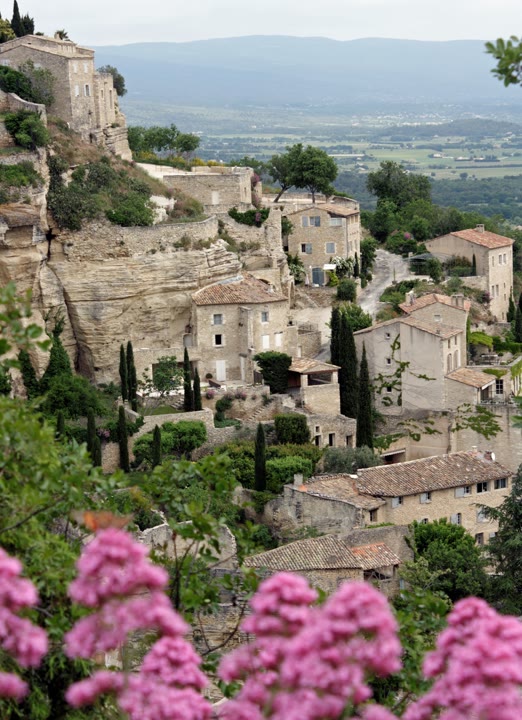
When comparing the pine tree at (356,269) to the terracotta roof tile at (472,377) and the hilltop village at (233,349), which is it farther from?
the terracotta roof tile at (472,377)

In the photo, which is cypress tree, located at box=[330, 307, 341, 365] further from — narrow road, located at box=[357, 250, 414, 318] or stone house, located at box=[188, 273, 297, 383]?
narrow road, located at box=[357, 250, 414, 318]

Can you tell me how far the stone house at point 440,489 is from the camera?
40.3m

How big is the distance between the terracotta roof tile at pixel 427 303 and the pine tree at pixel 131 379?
10.1 metres

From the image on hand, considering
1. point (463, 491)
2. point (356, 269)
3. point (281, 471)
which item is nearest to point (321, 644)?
point (281, 471)

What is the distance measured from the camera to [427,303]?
49500 mm

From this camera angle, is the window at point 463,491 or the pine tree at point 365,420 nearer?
the window at point 463,491

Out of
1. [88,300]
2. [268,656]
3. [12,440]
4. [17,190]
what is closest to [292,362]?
[88,300]

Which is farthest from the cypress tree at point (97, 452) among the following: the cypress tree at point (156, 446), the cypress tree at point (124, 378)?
the cypress tree at point (124, 378)

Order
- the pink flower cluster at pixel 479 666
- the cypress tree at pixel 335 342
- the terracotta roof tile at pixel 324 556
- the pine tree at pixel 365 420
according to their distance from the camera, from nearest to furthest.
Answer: the pink flower cluster at pixel 479 666
the terracotta roof tile at pixel 324 556
the pine tree at pixel 365 420
the cypress tree at pixel 335 342

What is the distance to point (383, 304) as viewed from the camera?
54969 millimetres

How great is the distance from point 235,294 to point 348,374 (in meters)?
4.81

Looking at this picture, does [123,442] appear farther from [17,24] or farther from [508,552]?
[17,24]

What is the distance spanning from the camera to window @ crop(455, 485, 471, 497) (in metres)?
41.2

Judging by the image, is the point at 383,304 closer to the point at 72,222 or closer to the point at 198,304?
the point at 198,304
